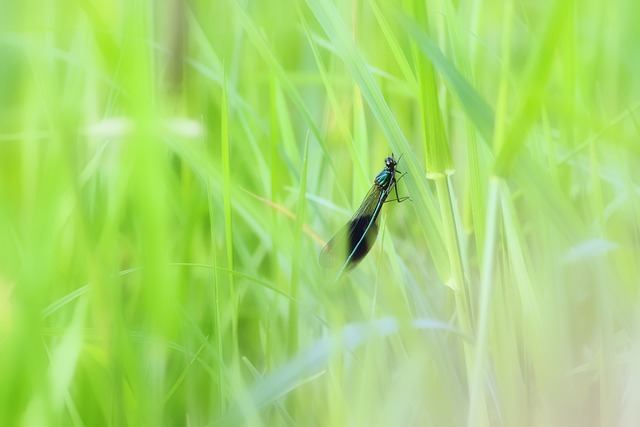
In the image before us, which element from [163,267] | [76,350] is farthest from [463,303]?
[76,350]

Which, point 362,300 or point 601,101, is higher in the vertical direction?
point 601,101

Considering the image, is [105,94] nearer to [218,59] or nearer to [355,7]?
[218,59]

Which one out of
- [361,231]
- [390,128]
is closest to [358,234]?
[361,231]

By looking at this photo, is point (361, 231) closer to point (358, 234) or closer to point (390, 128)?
point (358, 234)
